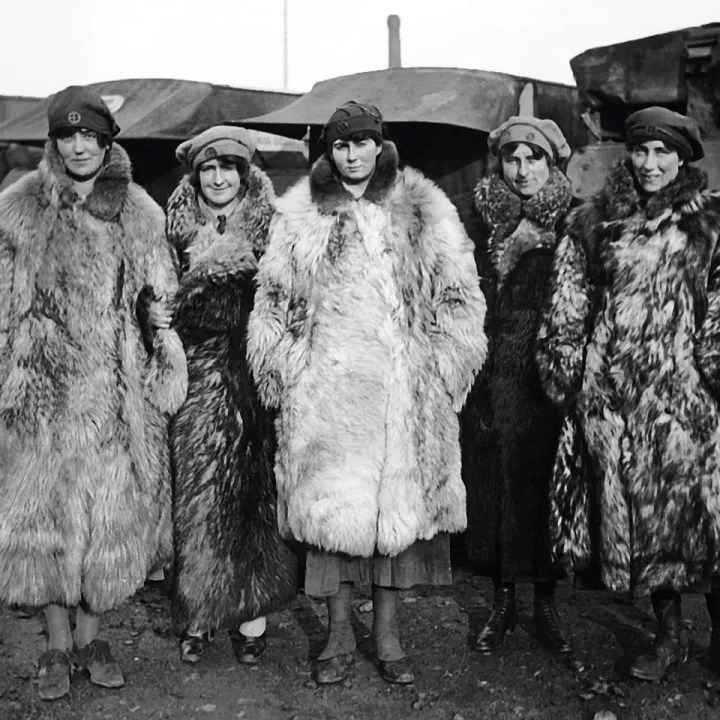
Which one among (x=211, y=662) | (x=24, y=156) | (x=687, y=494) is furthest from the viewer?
(x=24, y=156)

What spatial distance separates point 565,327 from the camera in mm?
3002

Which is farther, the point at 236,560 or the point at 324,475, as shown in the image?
the point at 236,560

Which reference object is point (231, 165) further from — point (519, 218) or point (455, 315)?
point (519, 218)

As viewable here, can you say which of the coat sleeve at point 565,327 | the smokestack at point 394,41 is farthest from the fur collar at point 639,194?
the smokestack at point 394,41

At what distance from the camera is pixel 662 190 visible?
2857 millimetres

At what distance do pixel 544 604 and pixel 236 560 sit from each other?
3.84 ft

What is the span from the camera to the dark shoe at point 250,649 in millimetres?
3219

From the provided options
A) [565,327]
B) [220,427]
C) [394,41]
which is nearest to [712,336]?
[565,327]

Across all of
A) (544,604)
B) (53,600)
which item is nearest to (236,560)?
(53,600)

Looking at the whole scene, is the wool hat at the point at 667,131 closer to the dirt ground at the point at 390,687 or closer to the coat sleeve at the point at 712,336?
the coat sleeve at the point at 712,336

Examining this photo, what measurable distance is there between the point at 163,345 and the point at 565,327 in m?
1.35

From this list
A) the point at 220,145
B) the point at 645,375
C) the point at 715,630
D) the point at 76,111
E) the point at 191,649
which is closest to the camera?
the point at 645,375

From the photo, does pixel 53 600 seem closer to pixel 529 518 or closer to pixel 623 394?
pixel 529 518

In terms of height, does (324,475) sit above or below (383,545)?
above
